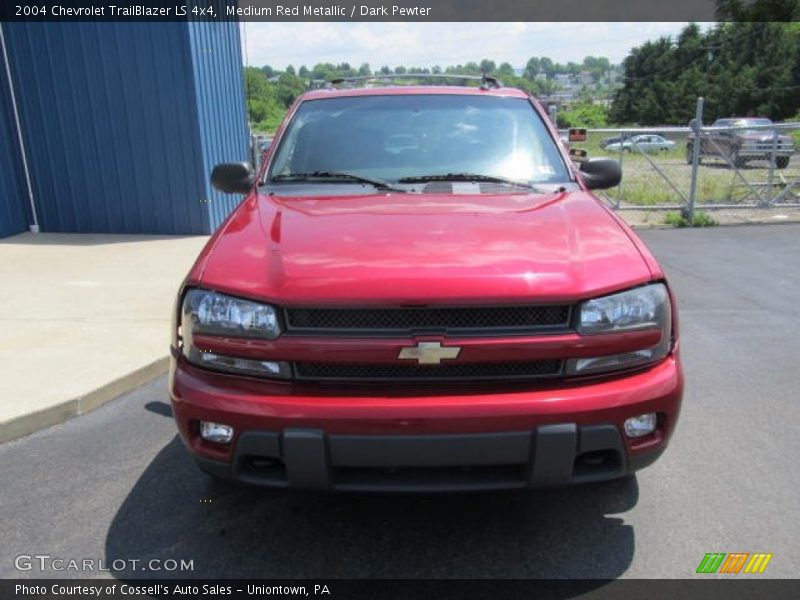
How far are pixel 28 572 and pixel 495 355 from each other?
202cm

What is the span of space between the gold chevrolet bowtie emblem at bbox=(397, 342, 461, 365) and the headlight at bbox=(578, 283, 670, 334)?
459mm

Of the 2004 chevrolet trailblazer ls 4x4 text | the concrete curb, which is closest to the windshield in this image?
the 2004 chevrolet trailblazer ls 4x4 text

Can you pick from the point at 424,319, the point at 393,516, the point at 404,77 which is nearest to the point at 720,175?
the point at 404,77

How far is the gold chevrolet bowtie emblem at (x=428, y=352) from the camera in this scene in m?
2.33

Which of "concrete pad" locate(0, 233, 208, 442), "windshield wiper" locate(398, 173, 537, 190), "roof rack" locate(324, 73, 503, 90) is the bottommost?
"concrete pad" locate(0, 233, 208, 442)

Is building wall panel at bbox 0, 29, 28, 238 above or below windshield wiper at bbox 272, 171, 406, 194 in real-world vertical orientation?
below

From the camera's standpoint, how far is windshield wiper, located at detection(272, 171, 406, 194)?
132 inches

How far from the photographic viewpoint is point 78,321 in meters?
5.58

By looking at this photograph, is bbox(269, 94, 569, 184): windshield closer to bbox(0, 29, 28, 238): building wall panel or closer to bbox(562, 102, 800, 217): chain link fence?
bbox(0, 29, 28, 238): building wall panel

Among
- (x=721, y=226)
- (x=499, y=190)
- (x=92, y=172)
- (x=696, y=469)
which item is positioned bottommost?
(x=721, y=226)

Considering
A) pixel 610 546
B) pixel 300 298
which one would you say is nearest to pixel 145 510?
pixel 300 298

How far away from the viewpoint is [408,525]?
9.53 ft

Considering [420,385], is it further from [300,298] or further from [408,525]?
[408,525]

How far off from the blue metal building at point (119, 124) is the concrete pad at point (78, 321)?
28.9 inches
